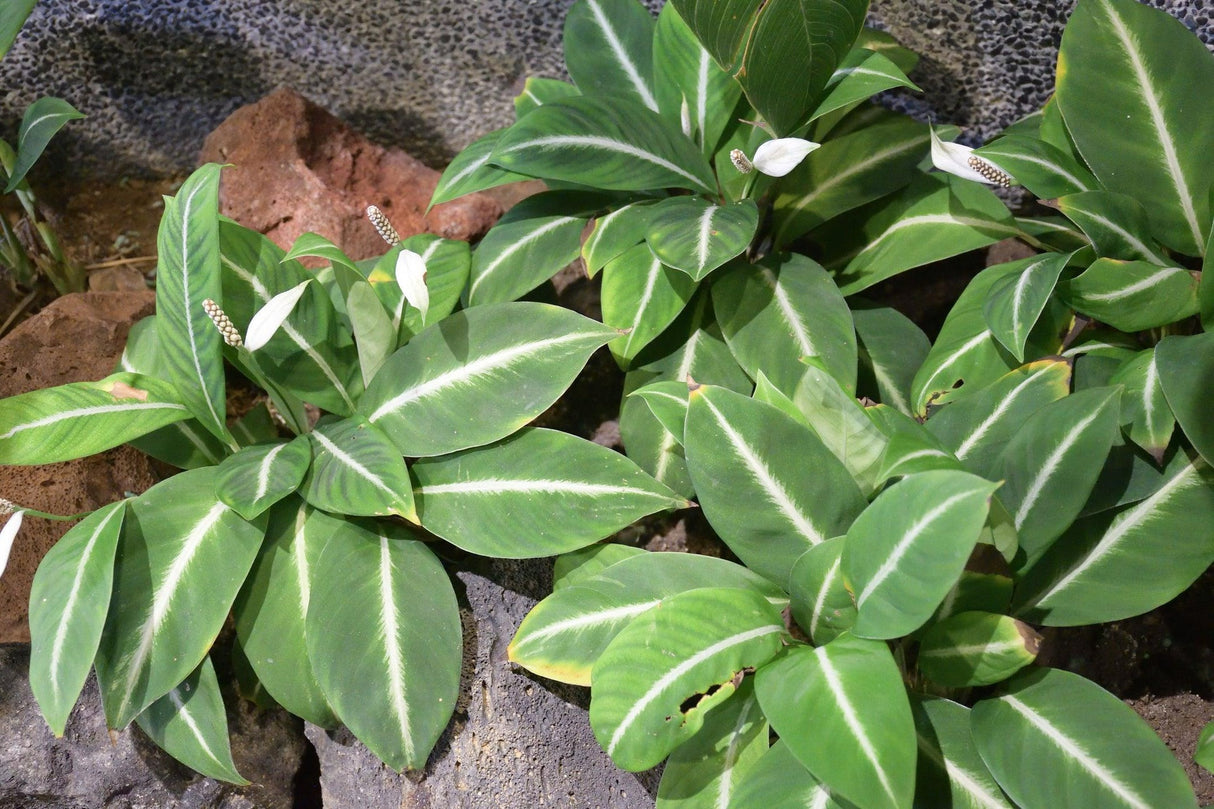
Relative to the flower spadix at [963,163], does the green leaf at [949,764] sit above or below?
below

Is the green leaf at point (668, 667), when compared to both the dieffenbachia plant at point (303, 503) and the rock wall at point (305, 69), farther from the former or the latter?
the rock wall at point (305, 69)

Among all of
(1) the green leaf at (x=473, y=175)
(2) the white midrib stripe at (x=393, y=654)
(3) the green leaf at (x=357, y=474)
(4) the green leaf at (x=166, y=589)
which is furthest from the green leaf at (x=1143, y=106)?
(4) the green leaf at (x=166, y=589)

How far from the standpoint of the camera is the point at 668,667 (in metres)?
1.15

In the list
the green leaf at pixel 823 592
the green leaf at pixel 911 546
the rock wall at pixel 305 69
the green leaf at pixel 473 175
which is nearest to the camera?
the green leaf at pixel 911 546

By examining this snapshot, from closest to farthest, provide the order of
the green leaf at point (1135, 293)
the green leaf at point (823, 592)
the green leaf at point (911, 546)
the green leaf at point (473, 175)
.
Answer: the green leaf at point (911, 546) < the green leaf at point (823, 592) < the green leaf at point (1135, 293) < the green leaf at point (473, 175)

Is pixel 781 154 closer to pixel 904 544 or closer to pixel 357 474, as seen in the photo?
pixel 904 544

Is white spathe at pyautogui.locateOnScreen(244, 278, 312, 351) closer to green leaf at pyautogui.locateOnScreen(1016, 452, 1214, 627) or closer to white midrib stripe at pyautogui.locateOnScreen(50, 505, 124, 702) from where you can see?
white midrib stripe at pyautogui.locateOnScreen(50, 505, 124, 702)

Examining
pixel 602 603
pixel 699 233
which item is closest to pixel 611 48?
pixel 699 233

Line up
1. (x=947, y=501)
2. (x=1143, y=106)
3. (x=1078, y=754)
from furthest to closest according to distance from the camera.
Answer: (x=1143, y=106)
(x=1078, y=754)
(x=947, y=501)

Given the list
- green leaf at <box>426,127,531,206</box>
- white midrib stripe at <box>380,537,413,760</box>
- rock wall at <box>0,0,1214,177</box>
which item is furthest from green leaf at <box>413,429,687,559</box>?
rock wall at <box>0,0,1214,177</box>

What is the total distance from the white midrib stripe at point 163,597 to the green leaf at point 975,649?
1159 millimetres

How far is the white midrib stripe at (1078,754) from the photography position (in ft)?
3.44

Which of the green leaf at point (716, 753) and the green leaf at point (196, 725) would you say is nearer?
the green leaf at point (716, 753)

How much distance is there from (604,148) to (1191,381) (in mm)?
1029
